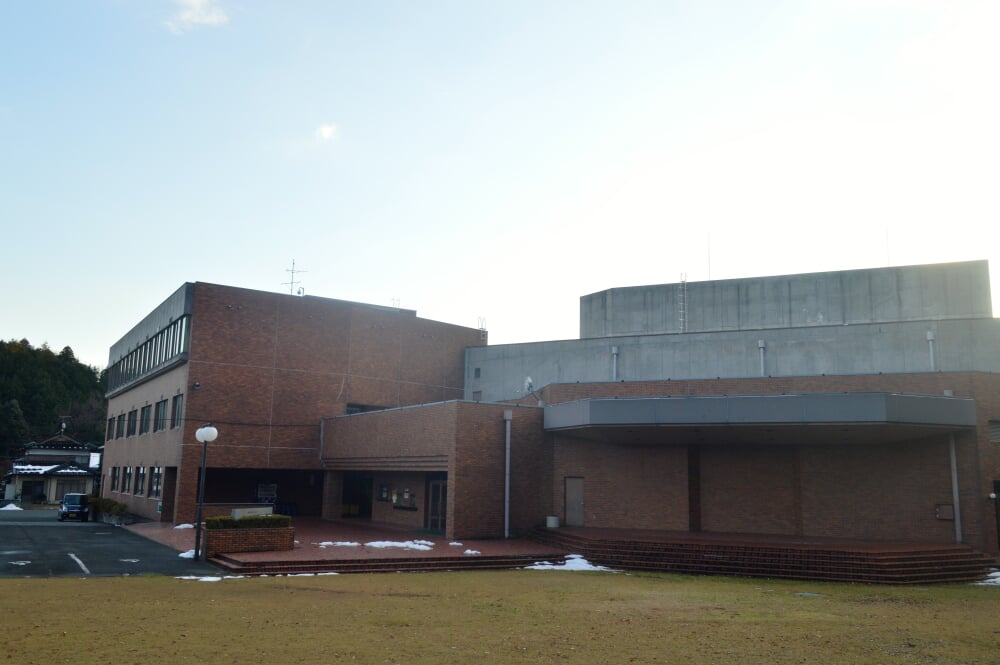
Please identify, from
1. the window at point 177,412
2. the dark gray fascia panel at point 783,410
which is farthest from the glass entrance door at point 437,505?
the window at point 177,412

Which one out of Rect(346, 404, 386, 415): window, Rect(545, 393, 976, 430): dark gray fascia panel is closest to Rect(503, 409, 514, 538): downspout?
Rect(545, 393, 976, 430): dark gray fascia panel

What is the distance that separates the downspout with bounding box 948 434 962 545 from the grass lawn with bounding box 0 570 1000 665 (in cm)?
588

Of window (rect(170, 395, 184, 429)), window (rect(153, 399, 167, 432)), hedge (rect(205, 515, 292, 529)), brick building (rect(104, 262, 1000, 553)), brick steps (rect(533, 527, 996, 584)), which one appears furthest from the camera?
window (rect(153, 399, 167, 432))

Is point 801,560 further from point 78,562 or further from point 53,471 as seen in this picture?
point 53,471

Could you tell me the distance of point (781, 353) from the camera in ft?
117

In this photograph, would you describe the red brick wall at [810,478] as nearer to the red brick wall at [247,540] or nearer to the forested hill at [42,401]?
the red brick wall at [247,540]

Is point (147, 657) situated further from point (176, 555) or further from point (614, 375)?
point (614, 375)

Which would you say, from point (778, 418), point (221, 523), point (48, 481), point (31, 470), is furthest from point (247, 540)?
point (31, 470)

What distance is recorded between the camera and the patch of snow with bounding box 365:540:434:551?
Answer: 88.6 feet

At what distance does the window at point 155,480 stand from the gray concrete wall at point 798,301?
962 inches

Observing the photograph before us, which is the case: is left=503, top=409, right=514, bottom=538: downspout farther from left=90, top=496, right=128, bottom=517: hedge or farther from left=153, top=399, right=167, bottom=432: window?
left=90, top=496, right=128, bottom=517: hedge

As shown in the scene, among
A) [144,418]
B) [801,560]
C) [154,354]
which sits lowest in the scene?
[801,560]

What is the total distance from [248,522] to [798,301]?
26985mm

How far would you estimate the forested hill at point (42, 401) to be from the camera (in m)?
96.3
